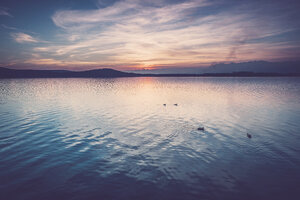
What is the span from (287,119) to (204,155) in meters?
18.7

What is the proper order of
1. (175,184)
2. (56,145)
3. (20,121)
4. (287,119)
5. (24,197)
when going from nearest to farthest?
(24,197)
(175,184)
(56,145)
(20,121)
(287,119)

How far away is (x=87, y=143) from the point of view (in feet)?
48.5

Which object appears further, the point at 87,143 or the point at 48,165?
the point at 87,143

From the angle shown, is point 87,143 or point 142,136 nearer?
point 87,143

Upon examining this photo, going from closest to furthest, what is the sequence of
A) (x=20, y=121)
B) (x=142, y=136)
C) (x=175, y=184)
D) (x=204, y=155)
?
(x=175, y=184) < (x=204, y=155) < (x=142, y=136) < (x=20, y=121)

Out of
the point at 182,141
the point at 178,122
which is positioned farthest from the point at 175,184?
the point at 178,122

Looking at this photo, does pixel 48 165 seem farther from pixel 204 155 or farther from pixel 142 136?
pixel 204 155

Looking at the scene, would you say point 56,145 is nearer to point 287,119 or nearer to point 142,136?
point 142,136

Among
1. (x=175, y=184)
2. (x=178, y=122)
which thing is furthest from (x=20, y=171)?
(x=178, y=122)

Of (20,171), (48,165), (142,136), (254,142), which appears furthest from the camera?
(142,136)

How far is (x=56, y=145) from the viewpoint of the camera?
1423 centimetres

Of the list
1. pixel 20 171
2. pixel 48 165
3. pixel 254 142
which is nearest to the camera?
pixel 20 171

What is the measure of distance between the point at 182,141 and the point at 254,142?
263 inches

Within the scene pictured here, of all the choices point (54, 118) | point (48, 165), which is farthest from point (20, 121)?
point (48, 165)
